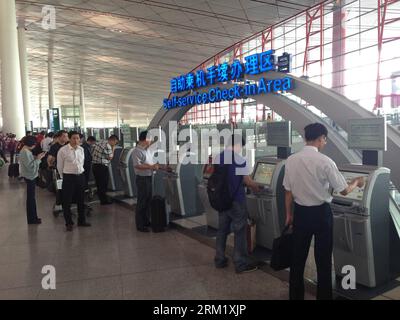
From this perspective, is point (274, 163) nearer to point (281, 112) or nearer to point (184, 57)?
point (281, 112)

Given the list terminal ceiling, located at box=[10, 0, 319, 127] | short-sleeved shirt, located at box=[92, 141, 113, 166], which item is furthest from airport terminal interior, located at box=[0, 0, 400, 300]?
terminal ceiling, located at box=[10, 0, 319, 127]

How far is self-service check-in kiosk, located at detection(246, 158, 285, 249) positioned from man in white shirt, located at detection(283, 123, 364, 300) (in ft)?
3.64

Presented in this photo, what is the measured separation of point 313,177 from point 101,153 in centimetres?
561

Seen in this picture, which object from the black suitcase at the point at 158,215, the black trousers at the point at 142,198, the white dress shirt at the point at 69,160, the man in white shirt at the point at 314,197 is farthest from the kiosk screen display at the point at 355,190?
the white dress shirt at the point at 69,160

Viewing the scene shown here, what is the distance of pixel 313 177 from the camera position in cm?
291

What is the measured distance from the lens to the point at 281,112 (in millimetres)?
5625

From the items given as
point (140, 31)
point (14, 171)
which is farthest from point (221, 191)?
point (140, 31)

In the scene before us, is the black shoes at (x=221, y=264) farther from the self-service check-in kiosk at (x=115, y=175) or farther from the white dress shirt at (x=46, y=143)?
the white dress shirt at (x=46, y=143)

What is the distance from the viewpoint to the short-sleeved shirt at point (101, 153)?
7.71 metres

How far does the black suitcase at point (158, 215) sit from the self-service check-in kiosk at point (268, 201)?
1.70m

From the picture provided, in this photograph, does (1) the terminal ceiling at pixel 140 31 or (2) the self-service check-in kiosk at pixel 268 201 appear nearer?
(2) the self-service check-in kiosk at pixel 268 201

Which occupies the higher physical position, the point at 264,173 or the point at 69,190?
the point at 264,173

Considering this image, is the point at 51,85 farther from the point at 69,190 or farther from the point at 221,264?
the point at 221,264

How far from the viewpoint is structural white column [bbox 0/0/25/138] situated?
13.8 m
